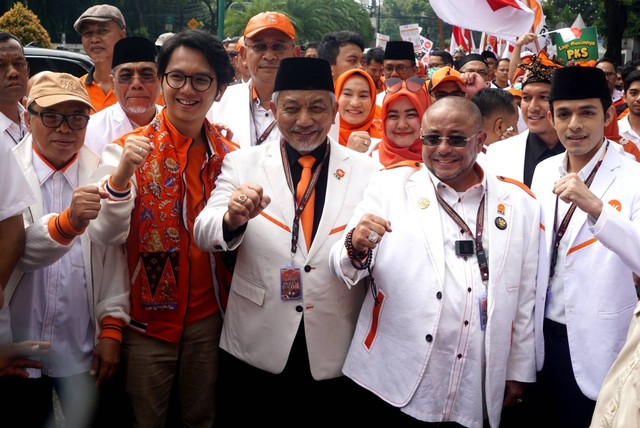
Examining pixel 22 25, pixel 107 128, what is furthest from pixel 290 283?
pixel 22 25

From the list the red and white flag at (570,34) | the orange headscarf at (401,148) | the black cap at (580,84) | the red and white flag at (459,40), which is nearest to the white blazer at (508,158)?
the orange headscarf at (401,148)

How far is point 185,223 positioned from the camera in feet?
12.1

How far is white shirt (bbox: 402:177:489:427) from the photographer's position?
10.8ft

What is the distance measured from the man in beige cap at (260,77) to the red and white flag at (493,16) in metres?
4.01

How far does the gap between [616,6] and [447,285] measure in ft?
81.7

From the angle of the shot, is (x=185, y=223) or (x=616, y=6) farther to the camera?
(x=616, y=6)

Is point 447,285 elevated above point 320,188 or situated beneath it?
situated beneath

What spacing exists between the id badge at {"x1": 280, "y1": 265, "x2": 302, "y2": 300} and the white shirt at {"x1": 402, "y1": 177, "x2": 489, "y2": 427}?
699 mm

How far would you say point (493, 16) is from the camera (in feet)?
28.6

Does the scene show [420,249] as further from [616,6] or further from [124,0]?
[124,0]

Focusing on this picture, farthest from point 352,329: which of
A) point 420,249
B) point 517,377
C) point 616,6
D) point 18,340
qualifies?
point 616,6

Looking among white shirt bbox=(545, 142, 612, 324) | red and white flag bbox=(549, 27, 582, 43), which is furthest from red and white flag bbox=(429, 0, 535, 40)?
white shirt bbox=(545, 142, 612, 324)

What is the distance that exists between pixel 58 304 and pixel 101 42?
9.54 ft

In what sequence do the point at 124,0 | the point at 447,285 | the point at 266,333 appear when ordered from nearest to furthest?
the point at 447,285, the point at 266,333, the point at 124,0
